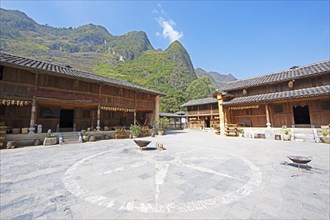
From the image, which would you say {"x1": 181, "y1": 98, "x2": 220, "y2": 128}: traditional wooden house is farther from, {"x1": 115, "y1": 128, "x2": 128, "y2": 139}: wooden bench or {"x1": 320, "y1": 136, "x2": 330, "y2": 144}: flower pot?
{"x1": 115, "y1": 128, "x2": 128, "y2": 139}: wooden bench

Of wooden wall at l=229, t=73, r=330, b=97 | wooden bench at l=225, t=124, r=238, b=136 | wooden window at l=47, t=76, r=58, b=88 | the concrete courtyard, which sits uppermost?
wooden wall at l=229, t=73, r=330, b=97

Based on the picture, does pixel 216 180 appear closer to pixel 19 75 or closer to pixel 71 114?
pixel 19 75

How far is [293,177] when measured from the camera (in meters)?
5.04

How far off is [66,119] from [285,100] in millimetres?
23146

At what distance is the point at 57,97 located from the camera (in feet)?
43.2

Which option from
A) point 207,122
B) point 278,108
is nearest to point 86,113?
point 278,108

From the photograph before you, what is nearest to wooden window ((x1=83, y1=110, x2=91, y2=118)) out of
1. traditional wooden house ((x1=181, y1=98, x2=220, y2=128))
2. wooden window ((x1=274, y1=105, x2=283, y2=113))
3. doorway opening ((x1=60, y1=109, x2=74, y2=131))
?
doorway opening ((x1=60, y1=109, x2=74, y2=131))

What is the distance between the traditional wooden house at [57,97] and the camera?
11484mm

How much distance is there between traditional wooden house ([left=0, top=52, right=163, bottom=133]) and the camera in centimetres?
1148

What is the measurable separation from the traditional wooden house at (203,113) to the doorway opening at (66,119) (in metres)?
25.0

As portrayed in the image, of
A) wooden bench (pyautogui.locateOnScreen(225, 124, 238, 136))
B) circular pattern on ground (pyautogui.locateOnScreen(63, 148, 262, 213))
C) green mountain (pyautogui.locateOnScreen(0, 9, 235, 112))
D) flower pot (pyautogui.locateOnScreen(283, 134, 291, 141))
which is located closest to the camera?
circular pattern on ground (pyautogui.locateOnScreen(63, 148, 262, 213))

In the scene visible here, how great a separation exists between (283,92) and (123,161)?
61.2 feet

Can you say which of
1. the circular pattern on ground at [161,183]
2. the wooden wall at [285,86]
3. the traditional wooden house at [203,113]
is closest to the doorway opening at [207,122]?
the traditional wooden house at [203,113]

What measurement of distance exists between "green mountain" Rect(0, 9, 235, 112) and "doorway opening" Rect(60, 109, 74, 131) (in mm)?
28085
